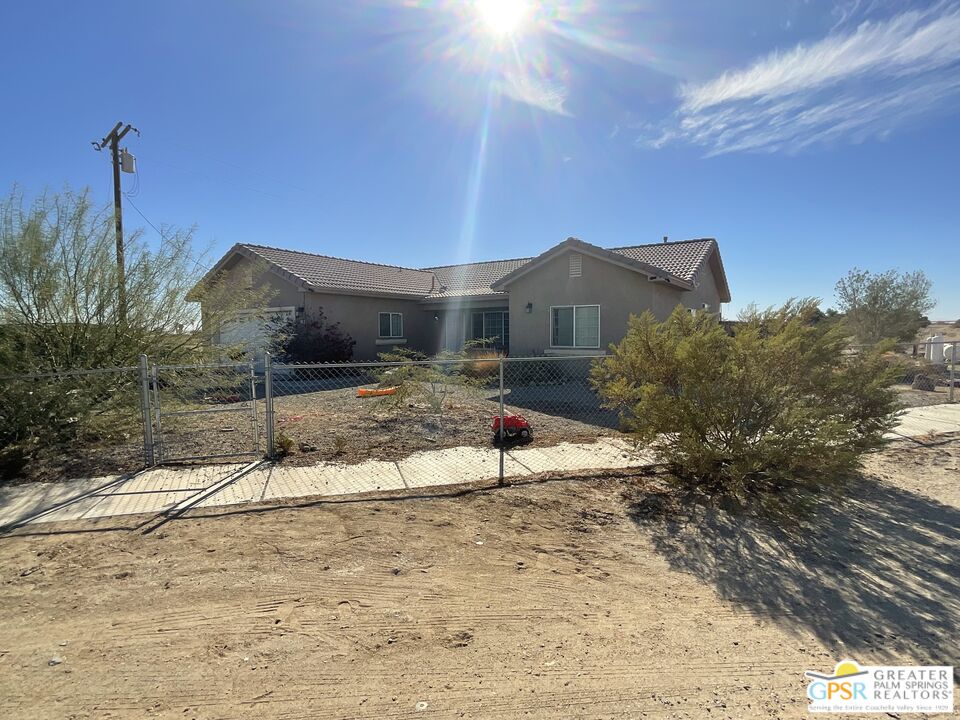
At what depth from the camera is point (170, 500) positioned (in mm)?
5391

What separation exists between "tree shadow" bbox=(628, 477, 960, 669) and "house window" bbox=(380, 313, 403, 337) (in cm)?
1662

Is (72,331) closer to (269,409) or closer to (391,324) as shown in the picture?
(269,409)

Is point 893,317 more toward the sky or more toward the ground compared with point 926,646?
more toward the sky

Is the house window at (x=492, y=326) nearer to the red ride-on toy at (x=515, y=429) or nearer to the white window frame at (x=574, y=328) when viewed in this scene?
the white window frame at (x=574, y=328)

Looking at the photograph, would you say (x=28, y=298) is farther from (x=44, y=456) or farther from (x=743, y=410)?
(x=743, y=410)

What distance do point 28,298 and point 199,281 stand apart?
88.6 inches

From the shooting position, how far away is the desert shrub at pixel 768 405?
503 centimetres

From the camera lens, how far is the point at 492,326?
20.4 metres

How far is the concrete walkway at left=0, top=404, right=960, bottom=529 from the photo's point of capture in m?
5.27

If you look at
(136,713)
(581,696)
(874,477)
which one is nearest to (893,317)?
(874,477)

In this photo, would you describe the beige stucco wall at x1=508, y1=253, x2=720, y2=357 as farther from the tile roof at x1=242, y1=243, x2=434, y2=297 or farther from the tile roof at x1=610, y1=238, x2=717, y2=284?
the tile roof at x1=242, y1=243, x2=434, y2=297

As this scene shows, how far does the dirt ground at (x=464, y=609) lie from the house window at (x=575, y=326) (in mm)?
10383

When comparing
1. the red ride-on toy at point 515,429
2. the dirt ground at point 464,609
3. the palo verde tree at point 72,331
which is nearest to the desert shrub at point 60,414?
the palo verde tree at point 72,331

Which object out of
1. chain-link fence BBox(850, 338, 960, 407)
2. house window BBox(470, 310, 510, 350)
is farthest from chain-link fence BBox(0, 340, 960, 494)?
house window BBox(470, 310, 510, 350)
